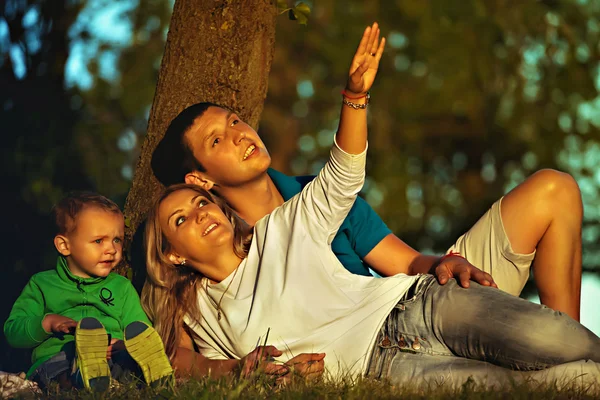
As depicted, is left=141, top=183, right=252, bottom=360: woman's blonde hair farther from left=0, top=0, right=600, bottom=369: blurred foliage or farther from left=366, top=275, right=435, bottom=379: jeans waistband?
left=0, top=0, right=600, bottom=369: blurred foliage

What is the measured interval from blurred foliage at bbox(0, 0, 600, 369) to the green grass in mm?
8001

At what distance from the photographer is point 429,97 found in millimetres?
13969

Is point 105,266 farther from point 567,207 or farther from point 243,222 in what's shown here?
point 567,207

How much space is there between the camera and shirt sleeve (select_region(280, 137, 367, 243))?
3.68 m

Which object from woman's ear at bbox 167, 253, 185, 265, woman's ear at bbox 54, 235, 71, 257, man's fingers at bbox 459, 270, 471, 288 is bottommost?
woman's ear at bbox 54, 235, 71, 257

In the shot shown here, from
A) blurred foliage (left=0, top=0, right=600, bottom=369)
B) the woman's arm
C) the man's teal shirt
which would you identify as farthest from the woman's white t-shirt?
blurred foliage (left=0, top=0, right=600, bottom=369)

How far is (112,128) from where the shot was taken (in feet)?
37.6

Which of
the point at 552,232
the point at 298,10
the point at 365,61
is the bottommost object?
the point at 552,232

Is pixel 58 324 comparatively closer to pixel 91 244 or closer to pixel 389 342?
pixel 91 244

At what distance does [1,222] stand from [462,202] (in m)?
8.83

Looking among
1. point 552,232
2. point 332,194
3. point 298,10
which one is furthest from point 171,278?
point 298,10

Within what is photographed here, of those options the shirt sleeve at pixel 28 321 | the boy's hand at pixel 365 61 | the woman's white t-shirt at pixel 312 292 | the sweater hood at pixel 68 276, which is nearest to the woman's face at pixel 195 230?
the woman's white t-shirt at pixel 312 292

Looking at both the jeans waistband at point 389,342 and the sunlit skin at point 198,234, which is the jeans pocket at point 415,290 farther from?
the sunlit skin at point 198,234

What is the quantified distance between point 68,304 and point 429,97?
35.0ft
